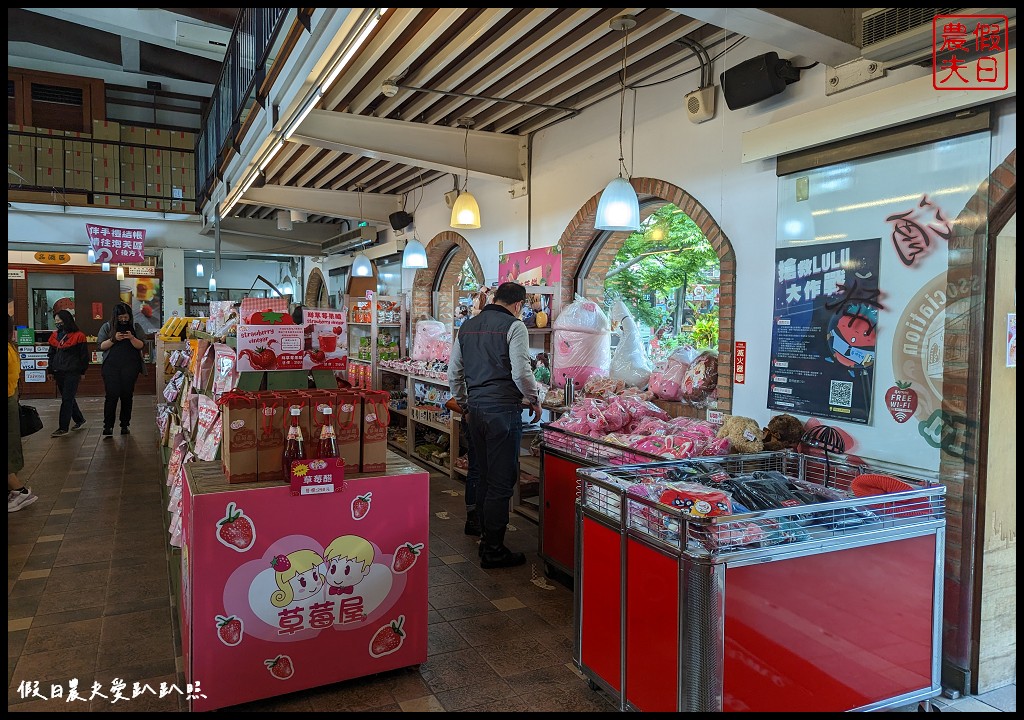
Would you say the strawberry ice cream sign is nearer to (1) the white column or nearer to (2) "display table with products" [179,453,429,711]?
(2) "display table with products" [179,453,429,711]

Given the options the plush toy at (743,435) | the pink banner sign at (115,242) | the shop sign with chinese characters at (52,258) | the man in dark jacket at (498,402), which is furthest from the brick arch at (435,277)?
the shop sign with chinese characters at (52,258)

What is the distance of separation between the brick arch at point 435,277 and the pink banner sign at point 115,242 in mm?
5476

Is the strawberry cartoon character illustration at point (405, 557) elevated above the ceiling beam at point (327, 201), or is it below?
below

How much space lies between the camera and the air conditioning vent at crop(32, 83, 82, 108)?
42.9 feet

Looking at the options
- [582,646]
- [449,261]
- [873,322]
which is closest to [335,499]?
[582,646]

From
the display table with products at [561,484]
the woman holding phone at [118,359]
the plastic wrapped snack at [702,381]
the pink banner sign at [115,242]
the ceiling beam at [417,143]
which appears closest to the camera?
the display table with products at [561,484]

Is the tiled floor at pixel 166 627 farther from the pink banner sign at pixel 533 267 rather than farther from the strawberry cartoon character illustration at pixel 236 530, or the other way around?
the pink banner sign at pixel 533 267

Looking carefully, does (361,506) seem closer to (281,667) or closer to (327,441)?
A: (327,441)

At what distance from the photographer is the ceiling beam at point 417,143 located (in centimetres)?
581

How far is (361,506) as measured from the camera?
2.92 metres

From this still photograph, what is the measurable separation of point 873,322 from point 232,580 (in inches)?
130

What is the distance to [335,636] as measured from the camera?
290 cm

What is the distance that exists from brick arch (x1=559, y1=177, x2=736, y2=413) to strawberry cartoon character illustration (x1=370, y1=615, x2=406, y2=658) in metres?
2.58

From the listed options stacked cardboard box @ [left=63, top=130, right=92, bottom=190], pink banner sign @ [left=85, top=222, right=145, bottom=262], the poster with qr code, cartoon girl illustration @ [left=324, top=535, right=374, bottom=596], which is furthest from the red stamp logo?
stacked cardboard box @ [left=63, top=130, right=92, bottom=190]
